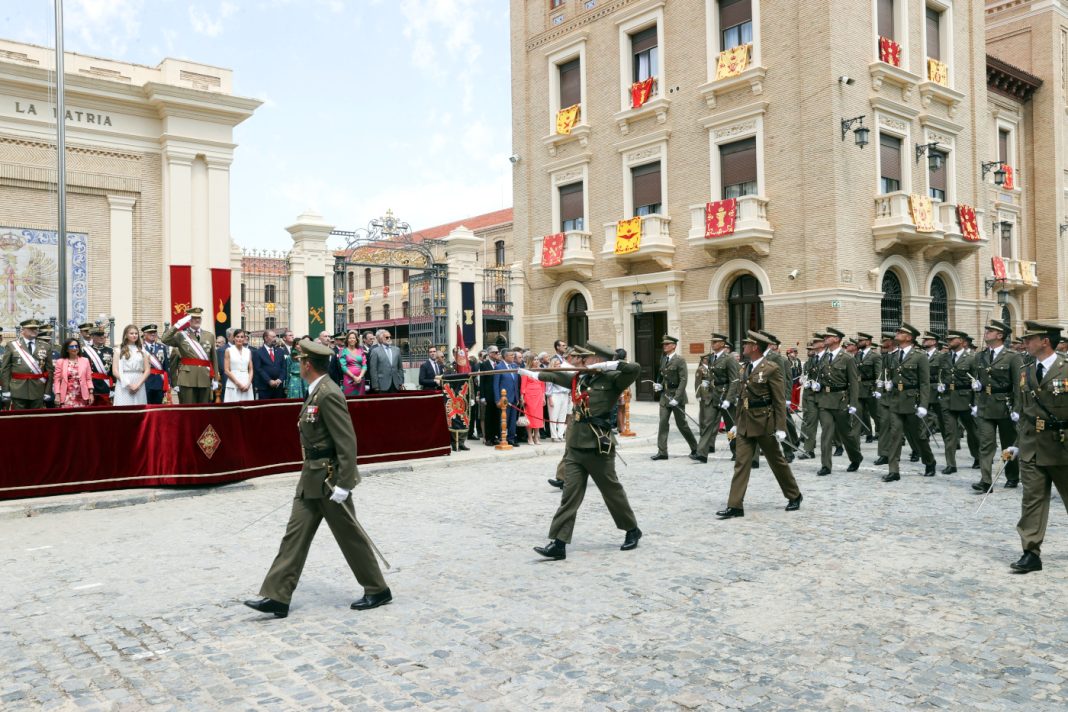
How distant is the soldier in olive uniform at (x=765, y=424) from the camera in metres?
8.91

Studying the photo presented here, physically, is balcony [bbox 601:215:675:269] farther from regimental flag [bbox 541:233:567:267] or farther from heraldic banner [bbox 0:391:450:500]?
heraldic banner [bbox 0:391:450:500]

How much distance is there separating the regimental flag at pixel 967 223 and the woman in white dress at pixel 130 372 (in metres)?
23.4

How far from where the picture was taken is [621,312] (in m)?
27.7

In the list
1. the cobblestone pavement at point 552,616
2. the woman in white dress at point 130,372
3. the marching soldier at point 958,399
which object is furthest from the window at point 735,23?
the woman in white dress at point 130,372

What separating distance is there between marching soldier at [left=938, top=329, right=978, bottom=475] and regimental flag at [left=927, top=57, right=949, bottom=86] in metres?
16.4

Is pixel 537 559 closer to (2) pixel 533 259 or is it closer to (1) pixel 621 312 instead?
(1) pixel 621 312

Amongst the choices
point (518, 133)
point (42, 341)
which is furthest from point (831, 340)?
point (518, 133)

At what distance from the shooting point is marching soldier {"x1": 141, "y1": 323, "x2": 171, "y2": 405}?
13.1 metres

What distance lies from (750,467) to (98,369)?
1023 centimetres

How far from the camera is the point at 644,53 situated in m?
27.6

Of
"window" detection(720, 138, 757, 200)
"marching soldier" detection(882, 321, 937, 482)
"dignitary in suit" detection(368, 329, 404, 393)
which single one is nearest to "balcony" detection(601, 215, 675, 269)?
"window" detection(720, 138, 757, 200)

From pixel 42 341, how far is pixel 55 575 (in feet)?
24.4

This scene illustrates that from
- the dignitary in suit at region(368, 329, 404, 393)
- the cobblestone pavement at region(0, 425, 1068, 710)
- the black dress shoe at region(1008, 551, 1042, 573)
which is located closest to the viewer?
the cobblestone pavement at region(0, 425, 1068, 710)

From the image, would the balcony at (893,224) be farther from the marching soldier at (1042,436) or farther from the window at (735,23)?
the marching soldier at (1042,436)
